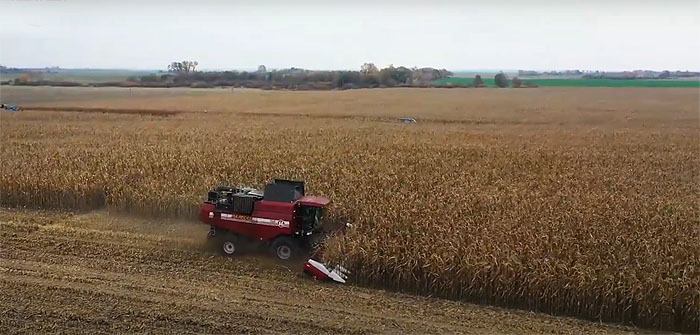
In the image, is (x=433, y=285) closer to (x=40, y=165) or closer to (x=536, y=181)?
(x=536, y=181)

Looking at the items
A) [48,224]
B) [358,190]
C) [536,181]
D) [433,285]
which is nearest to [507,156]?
[536,181]

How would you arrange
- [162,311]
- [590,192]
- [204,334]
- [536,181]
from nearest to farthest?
[204,334] → [162,311] → [590,192] → [536,181]

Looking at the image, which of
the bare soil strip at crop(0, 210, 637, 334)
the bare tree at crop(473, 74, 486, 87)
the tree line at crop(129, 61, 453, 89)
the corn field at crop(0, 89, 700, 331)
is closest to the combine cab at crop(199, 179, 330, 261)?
the bare soil strip at crop(0, 210, 637, 334)

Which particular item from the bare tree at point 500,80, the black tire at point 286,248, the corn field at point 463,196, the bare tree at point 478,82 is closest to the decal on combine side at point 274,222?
the black tire at point 286,248

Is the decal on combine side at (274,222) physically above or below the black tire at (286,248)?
above

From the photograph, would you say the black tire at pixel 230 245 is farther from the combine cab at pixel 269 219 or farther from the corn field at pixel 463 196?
the corn field at pixel 463 196

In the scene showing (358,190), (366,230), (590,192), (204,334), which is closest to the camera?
(204,334)

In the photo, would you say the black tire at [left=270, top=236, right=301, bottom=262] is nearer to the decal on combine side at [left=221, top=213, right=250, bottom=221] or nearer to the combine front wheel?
the combine front wheel

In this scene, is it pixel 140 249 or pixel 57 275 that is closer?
pixel 57 275
